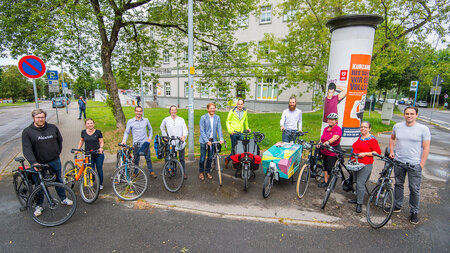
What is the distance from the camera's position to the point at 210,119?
211 inches

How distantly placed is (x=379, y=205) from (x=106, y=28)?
1168 centimetres

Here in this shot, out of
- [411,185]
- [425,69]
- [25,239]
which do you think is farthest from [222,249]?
[425,69]

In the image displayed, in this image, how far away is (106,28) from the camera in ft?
32.5

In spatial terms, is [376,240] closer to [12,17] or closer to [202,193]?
[202,193]

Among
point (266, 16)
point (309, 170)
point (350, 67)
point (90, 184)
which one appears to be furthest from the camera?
point (266, 16)

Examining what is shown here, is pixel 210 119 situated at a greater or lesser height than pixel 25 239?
greater

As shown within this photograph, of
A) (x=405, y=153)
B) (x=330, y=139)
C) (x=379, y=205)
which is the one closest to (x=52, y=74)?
(x=330, y=139)

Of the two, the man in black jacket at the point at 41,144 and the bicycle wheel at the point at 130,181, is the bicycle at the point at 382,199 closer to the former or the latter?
the bicycle wheel at the point at 130,181

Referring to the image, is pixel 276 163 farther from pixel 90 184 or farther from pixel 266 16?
pixel 266 16

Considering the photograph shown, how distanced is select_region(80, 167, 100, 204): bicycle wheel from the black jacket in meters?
0.63

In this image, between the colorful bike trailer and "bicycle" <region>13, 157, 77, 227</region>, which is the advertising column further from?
"bicycle" <region>13, 157, 77, 227</region>

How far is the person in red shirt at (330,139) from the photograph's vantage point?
448 cm

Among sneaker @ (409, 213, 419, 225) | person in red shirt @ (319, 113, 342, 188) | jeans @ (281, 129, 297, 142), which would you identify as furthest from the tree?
sneaker @ (409, 213, 419, 225)

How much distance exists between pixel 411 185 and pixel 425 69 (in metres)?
11.2
